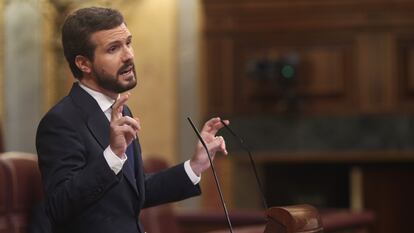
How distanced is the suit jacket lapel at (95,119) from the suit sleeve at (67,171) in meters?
0.04

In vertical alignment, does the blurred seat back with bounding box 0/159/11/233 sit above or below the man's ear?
below

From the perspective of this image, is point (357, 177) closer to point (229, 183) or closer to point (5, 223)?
point (229, 183)

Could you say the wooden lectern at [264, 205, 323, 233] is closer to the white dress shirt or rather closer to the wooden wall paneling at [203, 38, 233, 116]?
the white dress shirt

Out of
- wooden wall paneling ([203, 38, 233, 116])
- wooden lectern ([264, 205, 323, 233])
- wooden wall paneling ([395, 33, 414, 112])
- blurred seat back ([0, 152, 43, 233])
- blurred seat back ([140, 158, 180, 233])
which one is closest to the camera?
wooden lectern ([264, 205, 323, 233])

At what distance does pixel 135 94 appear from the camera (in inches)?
245

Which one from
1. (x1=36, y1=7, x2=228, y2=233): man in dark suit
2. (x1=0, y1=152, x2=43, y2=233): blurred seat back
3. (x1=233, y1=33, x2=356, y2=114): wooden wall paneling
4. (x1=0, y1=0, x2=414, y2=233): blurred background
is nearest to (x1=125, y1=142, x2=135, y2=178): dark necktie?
(x1=36, y1=7, x2=228, y2=233): man in dark suit

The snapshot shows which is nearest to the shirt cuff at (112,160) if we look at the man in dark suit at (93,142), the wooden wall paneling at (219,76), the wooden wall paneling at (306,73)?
the man in dark suit at (93,142)

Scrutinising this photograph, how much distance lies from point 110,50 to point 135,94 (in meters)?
4.53

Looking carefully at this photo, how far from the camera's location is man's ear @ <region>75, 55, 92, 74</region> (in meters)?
1.71

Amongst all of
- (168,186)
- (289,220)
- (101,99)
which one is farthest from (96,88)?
(289,220)

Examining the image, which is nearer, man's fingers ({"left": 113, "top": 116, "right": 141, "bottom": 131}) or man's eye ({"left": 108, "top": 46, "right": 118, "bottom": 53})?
man's fingers ({"left": 113, "top": 116, "right": 141, "bottom": 131})

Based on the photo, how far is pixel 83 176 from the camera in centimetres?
160

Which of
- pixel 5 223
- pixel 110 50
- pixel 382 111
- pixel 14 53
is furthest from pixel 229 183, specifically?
pixel 110 50

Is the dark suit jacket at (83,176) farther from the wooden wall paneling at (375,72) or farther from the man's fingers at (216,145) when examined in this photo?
the wooden wall paneling at (375,72)
